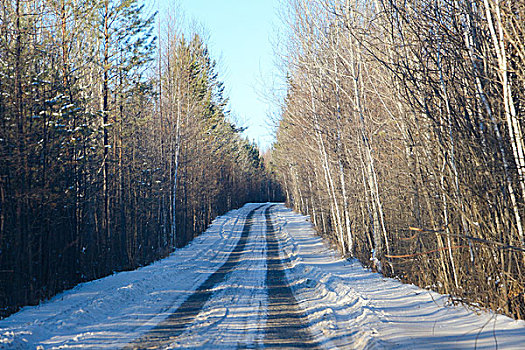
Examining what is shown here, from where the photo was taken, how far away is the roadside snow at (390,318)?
16.6 ft

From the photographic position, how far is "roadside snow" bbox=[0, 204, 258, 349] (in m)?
5.89

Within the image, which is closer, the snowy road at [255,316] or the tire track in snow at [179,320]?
the snowy road at [255,316]

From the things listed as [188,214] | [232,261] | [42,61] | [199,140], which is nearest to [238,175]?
[199,140]

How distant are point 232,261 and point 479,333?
11694 millimetres

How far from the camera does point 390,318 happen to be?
6500mm

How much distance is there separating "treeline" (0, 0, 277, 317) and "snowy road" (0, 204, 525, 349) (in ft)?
4.01

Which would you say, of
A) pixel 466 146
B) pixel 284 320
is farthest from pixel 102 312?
pixel 466 146

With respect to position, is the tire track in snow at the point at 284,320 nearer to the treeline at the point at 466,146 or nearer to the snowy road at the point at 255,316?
the snowy road at the point at 255,316

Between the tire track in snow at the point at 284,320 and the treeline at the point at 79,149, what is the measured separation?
15.8 feet

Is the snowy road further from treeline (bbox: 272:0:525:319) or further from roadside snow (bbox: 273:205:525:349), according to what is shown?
treeline (bbox: 272:0:525:319)

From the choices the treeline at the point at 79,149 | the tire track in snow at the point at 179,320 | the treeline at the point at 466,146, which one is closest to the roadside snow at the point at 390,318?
the treeline at the point at 466,146

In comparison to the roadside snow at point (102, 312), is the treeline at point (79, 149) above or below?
above

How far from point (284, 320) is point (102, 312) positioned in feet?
10.8

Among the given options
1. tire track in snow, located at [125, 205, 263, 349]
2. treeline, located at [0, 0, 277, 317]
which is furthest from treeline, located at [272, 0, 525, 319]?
treeline, located at [0, 0, 277, 317]
